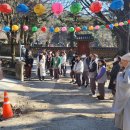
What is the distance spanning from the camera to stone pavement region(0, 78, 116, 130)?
9.31 metres

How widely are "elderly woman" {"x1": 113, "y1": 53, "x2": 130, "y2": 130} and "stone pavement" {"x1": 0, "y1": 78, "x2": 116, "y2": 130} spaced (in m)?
1.76

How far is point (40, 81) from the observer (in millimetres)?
18734

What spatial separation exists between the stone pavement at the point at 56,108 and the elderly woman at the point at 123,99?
1.76 meters

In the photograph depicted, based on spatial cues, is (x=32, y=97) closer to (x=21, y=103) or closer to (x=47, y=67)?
(x=21, y=103)

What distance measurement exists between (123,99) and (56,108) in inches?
184

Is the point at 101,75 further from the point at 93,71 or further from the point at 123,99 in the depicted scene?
the point at 123,99

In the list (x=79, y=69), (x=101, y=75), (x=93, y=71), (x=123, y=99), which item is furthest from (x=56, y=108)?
(x=79, y=69)

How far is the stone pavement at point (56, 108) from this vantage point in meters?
9.31

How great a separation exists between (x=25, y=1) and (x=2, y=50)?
17735mm

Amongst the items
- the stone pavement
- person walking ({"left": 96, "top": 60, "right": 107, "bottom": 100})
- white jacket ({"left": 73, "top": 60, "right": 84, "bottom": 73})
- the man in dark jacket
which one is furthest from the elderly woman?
white jacket ({"left": 73, "top": 60, "right": 84, "bottom": 73})

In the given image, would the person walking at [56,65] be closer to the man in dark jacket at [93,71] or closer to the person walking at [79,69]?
the person walking at [79,69]

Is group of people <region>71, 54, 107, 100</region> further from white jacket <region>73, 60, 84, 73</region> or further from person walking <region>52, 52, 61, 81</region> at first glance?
person walking <region>52, 52, 61, 81</region>

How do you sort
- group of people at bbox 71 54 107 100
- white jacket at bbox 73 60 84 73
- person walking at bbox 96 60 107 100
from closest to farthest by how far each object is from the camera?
person walking at bbox 96 60 107 100 < group of people at bbox 71 54 107 100 < white jacket at bbox 73 60 84 73

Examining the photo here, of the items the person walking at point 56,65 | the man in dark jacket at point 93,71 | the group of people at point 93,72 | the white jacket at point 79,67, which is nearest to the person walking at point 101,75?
the group of people at point 93,72
